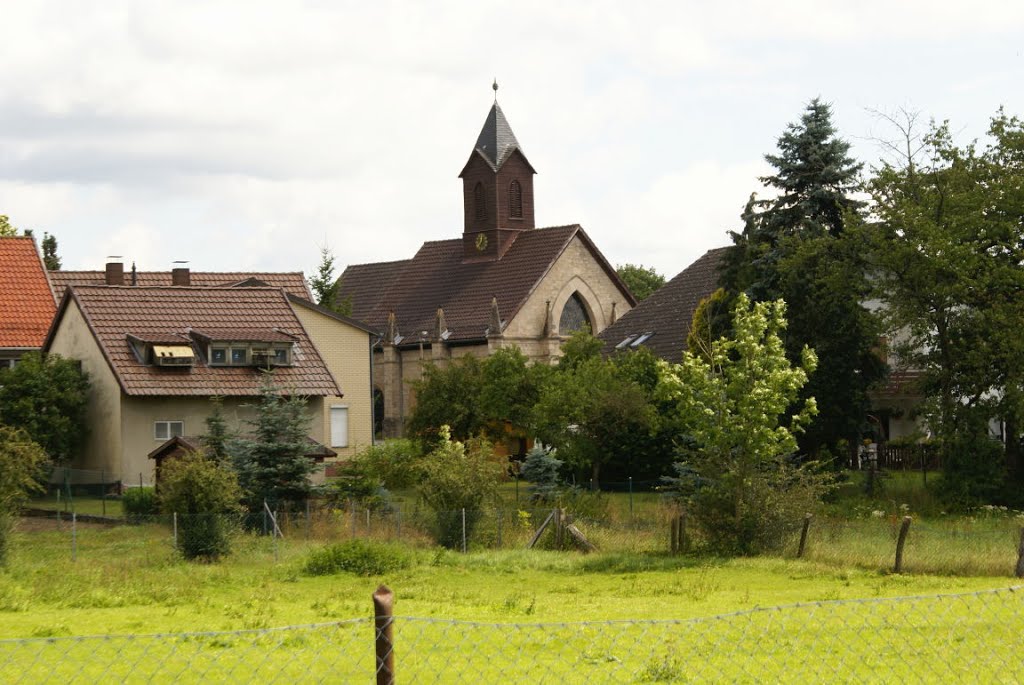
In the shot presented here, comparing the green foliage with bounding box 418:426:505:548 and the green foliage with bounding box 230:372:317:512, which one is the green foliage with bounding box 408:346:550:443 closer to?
the green foliage with bounding box 230:372:317:512

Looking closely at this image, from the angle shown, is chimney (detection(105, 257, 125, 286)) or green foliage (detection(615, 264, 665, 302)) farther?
green foliage (detection(615, 264, 665, 302))

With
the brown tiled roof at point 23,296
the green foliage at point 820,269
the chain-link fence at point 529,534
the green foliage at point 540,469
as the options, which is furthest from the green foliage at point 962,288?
the brown tiled roof at point 23,296

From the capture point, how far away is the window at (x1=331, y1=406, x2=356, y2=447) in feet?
179

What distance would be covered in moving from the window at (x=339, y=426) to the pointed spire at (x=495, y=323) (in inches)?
861

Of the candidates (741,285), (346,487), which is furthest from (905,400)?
(346,487)

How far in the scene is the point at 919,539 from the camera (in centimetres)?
2847

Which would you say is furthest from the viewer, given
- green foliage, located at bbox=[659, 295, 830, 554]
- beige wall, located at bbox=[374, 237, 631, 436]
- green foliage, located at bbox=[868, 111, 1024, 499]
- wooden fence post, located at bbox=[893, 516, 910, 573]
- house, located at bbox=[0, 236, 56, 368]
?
beige wall, located at bbox=[374, 237, 631, 436]

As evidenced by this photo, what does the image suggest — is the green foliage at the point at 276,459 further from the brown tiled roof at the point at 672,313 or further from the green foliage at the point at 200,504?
the brown tiled roof at the point at 672,313

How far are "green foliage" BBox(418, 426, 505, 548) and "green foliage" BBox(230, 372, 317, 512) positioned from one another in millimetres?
3711

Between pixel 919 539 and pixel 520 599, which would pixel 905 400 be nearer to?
pixel 919 539

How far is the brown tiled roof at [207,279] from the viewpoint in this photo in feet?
192

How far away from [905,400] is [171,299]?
1079 inches

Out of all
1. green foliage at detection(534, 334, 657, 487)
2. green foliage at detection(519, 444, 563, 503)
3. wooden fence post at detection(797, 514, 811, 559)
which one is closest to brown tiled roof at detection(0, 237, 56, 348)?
green foliage at detection(534, 334, 657, 487)

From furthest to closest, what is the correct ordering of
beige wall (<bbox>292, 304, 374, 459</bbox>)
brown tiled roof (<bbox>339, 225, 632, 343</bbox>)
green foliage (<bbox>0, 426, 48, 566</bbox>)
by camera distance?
brown tiled roof (<bbox>339, 225, 632, 343</bbox>)
beige wall (<bbox>292, 304, 374, 459</bbox>)
green foliage (<bbox>0, 426, 48, 566</bbox>)
